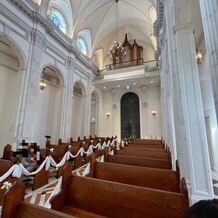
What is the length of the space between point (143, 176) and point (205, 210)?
68.2 inches

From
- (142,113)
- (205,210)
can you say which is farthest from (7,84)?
(142,113)

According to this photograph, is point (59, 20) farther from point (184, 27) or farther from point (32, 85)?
point (184, 27)

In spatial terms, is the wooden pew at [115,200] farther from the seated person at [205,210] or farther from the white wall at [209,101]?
the white wall at [209,101]

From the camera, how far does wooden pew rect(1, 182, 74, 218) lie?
1.15 metres

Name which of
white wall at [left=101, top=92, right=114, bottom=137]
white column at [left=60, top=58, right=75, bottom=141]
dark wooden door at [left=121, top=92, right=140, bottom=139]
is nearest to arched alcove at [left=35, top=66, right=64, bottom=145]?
white column at [left=60, top=58, right=75, bottom=141]

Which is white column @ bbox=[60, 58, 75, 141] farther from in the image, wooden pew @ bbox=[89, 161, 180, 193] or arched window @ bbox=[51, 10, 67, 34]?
wooden pew @ bbox=[89, 161, 180, 193]

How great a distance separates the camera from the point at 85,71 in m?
11.0

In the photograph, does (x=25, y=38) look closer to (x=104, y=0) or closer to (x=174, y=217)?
(x=104, y=0)

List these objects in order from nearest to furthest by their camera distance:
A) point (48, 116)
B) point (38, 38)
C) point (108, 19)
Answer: point (38, 38)
point (48, 116)
point (108, 19)

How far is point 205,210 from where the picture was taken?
0.59 meters

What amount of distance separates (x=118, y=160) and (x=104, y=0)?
1041cm

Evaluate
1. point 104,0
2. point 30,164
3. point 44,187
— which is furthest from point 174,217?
point 104,0

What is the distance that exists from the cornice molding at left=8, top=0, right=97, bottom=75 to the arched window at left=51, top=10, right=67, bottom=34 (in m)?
0.66

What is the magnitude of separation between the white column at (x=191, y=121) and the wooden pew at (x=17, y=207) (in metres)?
2.49
